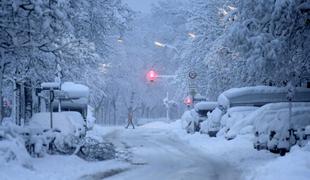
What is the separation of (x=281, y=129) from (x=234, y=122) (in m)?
7.67

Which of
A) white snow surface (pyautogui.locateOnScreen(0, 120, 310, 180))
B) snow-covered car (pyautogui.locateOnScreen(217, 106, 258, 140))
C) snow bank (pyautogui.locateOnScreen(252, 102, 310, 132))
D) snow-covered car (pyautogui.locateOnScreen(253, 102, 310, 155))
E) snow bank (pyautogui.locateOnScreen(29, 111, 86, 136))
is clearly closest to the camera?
white snow surface (pyautogui.locateOnScreen(0, 120, 310, 180))

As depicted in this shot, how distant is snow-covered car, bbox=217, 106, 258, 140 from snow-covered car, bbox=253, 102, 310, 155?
14.0 feet

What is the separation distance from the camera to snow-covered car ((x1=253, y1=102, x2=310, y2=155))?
1829 cm

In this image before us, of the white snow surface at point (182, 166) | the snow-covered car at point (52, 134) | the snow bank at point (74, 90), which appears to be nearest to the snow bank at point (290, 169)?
the white snow surface at point (182, 166)

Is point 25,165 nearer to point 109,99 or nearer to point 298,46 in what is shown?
point 298,46

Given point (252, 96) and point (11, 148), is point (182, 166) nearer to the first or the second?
point (11, 148)

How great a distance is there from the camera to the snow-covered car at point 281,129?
18289 millimetres

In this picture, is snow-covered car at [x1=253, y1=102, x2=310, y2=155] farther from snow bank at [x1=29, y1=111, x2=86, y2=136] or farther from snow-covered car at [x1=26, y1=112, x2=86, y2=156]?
snow bank at [x1=29, y1=111, x2=86, y2=136]

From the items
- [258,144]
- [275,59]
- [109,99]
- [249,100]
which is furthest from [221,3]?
[109,99]

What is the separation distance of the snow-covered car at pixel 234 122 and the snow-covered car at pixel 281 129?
4271mm

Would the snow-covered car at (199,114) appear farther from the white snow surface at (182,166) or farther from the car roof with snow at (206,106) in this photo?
the white snow surface at (182,166)

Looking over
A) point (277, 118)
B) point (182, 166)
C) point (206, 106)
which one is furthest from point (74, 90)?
point (182, 166)

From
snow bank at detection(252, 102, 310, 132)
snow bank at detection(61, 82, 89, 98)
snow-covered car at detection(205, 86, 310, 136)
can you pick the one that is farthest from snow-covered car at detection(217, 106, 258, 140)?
snow bank at detection(61, 82, 89, 98)

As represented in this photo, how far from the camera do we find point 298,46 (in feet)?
54.9
